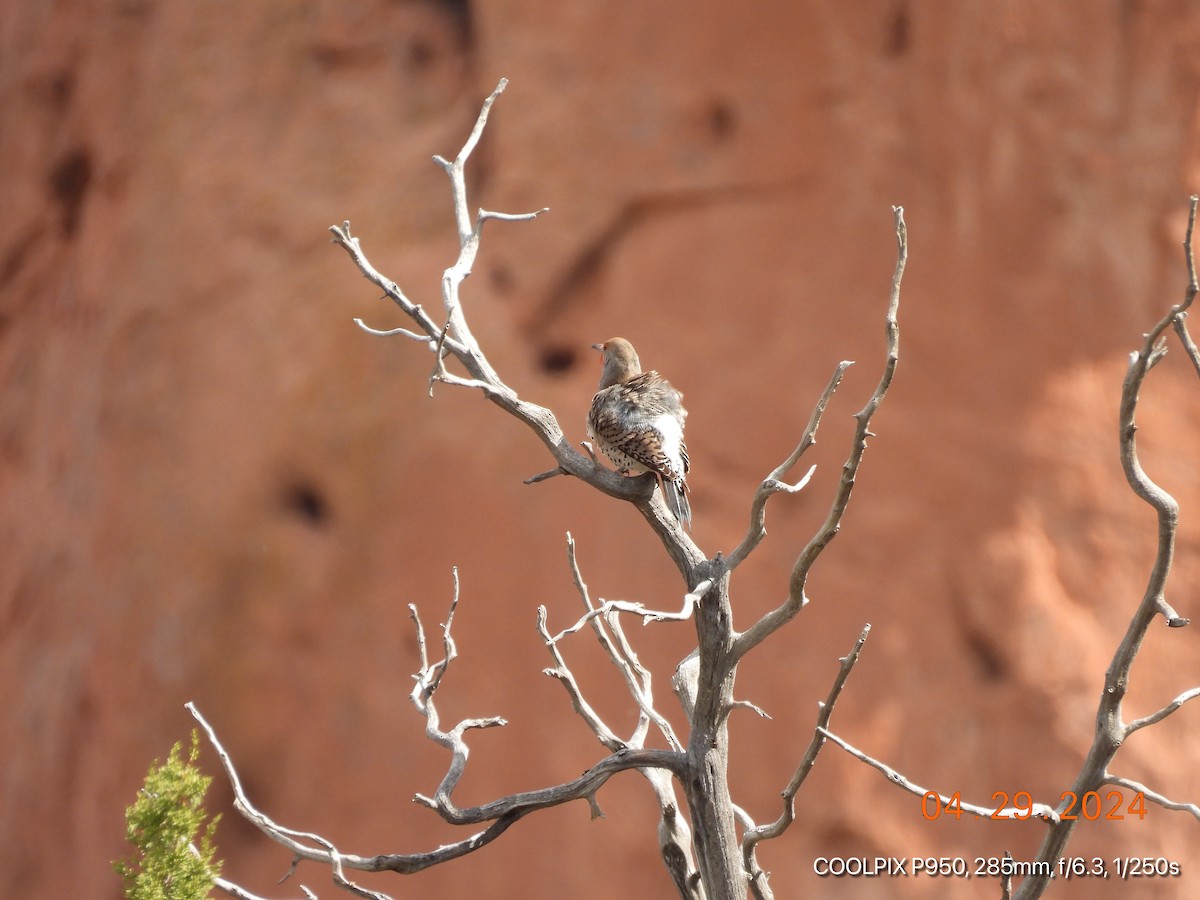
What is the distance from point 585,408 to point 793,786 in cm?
297

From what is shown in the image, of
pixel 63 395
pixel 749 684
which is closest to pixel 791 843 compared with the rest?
pixel 749 684

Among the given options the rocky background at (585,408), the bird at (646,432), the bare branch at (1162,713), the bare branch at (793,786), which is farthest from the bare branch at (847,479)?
the rocky background at (585,408)

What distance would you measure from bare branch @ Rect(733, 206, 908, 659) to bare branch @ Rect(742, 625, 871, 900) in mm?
147

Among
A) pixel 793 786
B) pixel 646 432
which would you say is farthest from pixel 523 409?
pixel 793 786

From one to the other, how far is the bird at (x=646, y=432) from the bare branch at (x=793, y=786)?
1.98 ft

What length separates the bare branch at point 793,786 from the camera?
2531mm

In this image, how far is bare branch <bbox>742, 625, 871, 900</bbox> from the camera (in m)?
2.53

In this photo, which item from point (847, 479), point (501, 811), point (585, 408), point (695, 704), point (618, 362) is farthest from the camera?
point (585, 408)

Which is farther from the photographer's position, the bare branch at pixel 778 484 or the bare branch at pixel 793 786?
the bare branch at pixel 793 786

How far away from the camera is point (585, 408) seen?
18.1 feet

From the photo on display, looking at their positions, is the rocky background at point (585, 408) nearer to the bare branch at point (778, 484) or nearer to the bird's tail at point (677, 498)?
the bird's tail at point (677, 498)

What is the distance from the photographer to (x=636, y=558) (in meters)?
5.51
